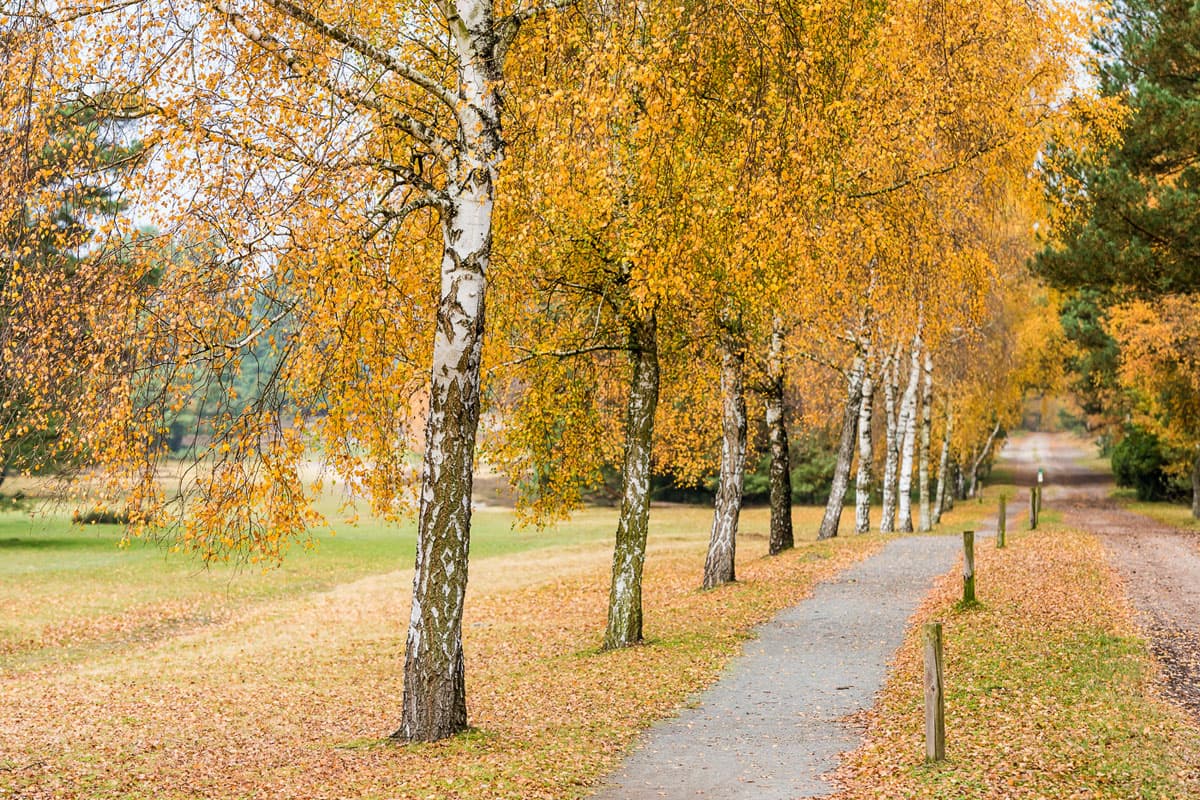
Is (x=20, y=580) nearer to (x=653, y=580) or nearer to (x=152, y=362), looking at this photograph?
(x=653, y=580)

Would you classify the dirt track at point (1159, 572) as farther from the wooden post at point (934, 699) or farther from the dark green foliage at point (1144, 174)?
the dark green foliage at point (1144, 174)

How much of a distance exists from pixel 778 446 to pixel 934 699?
48.7 feet

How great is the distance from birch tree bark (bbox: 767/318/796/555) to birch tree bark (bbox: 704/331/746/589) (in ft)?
4.05

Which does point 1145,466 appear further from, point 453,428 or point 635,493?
point 453,428

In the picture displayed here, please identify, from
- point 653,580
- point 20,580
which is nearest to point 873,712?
point 653,580

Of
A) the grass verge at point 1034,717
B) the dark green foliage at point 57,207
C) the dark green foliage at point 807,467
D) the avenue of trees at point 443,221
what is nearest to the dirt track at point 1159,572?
the grass verge at point 1034,717

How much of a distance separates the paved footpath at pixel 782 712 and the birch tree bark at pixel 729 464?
226cm

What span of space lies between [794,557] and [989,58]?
1341 cm

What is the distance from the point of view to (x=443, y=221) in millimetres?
10367

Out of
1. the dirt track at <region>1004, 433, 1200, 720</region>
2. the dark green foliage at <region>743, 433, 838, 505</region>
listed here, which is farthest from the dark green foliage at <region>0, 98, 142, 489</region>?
the dark green foliage at <region>743, 433, 838, 505</region>

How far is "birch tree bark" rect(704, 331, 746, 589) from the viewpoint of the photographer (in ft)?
62.4

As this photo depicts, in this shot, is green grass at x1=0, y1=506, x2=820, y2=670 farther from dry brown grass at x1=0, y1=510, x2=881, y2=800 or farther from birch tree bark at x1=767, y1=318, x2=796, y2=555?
birch tree bark at x1=767, y1=318, x2=796, y2=555

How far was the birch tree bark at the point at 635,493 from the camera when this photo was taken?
1505 centimetres

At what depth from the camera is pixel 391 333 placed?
1097 cm
